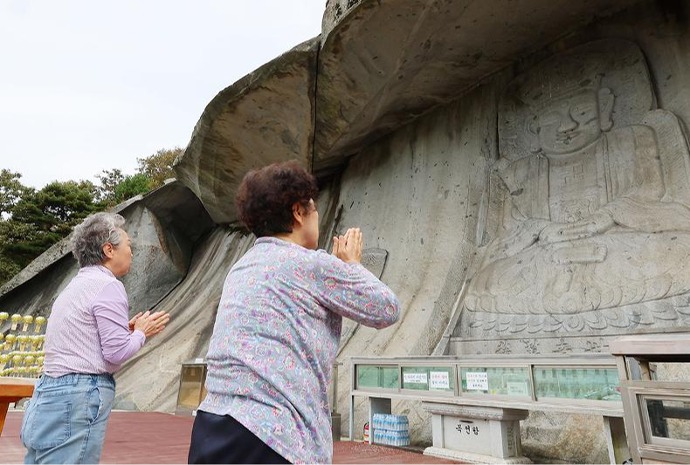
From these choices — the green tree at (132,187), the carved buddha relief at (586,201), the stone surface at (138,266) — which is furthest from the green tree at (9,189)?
the carved buddha relief at (586,201)

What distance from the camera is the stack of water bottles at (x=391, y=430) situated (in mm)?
3791

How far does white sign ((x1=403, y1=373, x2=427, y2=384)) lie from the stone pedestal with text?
9.4 inches

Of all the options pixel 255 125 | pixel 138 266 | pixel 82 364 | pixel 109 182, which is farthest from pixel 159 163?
pixel 82 364

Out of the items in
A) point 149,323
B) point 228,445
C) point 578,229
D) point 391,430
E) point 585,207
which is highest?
point 585,207

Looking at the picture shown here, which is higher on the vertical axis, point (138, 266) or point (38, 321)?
point (138, 266)

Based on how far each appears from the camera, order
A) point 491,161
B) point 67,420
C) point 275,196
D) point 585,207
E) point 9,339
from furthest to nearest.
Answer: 1. point 491,161
2. point 9,339
3. point 585,207
4. point 67,420
5. point 275,196

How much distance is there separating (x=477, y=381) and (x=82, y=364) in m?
2.73

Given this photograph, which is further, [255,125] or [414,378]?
[255,125]

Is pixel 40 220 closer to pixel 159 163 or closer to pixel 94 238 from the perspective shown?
pixel 159 163

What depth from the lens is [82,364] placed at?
1.26 meters

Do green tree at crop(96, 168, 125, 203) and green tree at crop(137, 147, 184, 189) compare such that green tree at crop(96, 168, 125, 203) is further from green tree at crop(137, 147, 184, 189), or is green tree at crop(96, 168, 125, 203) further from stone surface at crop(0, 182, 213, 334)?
stone surface at crop(0, 182, 213, 334)

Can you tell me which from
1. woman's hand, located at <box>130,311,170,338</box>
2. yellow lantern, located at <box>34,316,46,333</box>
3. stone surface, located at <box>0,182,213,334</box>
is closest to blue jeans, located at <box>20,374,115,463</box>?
woman's hand, located at <box>130,311,170,338</box>

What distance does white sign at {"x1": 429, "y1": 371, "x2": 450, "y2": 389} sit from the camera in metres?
3.52

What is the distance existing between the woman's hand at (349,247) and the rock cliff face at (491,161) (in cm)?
321
